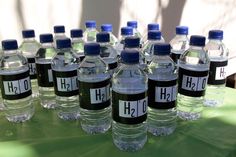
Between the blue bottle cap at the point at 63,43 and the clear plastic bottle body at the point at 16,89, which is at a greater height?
the blue bottle cap at the point at 63,43

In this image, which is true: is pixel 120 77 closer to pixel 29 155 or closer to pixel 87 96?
pixel 87 96

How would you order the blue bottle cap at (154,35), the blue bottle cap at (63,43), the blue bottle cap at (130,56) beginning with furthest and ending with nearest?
the blue bottle cap at (154,35), the blue bottle cap at (63,43), the blue bottle cap at (130,56)

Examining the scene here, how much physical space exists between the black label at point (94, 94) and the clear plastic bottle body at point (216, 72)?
0.41 meters

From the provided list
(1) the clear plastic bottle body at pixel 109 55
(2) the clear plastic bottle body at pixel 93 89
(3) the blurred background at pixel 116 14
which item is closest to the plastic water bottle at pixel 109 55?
(1) the clear plastic bottle body at pixel 109 55

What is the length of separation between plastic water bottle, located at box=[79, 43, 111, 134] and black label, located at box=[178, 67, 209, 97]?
234 mm

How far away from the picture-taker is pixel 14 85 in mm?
829

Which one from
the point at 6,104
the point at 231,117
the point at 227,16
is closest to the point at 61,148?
the point at 6,104

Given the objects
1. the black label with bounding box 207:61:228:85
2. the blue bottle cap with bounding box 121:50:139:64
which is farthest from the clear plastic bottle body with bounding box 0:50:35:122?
the black label with bounding box 207:61:228:85

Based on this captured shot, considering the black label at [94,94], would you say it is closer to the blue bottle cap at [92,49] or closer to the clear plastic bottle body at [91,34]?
the blue bottle cap at [92,49]

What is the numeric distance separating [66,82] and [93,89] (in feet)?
0.40

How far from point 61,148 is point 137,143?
205mm

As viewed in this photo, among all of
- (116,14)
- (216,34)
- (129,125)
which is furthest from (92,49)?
(116,14)

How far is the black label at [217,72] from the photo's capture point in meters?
0.97

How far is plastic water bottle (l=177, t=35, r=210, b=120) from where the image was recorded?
32.9 inches
